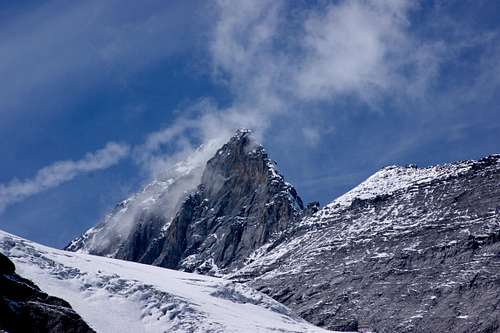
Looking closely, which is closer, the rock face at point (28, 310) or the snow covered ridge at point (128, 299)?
the rock face at point (28, 310)

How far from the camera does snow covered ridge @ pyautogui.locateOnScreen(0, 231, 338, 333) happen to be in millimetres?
135625

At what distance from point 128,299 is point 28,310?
49.1 metres

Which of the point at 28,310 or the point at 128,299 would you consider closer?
the point at 28,310

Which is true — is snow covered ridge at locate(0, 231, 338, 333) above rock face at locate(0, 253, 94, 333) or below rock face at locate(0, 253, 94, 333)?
above

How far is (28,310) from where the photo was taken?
302 ft

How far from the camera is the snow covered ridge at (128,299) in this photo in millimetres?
135625

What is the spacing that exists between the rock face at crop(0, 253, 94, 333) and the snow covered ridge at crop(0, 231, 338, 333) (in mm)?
29781

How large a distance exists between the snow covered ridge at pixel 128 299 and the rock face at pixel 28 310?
2978 cm

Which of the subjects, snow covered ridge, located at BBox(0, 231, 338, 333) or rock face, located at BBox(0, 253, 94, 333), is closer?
rock face, located at BBox(0, 253, 94, 333)

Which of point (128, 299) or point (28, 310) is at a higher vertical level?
point (128, 299)

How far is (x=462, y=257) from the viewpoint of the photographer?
194 metres

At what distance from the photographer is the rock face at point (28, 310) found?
8681 cm

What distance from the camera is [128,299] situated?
462 feet

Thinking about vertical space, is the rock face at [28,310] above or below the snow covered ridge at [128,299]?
below
